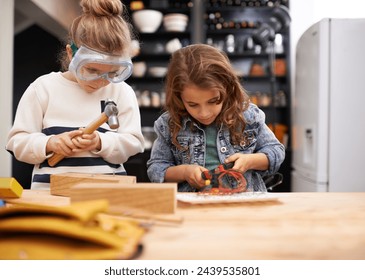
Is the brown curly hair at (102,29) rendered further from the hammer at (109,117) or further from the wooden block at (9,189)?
the wooden block at (9,189)

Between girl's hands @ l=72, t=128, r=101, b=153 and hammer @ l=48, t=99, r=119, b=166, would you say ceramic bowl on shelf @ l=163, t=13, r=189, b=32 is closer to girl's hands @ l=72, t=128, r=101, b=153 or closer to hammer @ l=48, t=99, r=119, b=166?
girl's hands @ l=72, t=128, r=101, b=153

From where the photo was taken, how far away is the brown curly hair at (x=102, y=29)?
1.25m

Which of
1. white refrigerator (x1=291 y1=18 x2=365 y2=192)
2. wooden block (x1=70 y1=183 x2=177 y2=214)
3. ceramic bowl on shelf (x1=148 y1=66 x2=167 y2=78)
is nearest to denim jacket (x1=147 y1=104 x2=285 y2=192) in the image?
wooden block (x1=70 y1=183 x2=177 y2=214)

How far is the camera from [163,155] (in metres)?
1.42

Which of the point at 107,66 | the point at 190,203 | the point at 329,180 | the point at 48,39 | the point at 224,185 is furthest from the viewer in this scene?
the point at 48,39

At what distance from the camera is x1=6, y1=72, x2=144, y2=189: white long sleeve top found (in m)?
1.34

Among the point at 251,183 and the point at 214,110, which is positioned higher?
the point at 214,110

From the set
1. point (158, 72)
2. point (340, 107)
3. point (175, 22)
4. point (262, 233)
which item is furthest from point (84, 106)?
point (175, 22)

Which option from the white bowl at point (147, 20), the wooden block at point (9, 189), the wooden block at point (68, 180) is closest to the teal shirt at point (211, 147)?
the wooden block at point (68, 180)

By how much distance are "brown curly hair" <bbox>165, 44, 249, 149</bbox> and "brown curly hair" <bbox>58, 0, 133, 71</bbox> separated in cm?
17

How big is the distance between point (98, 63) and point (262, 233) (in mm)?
787
